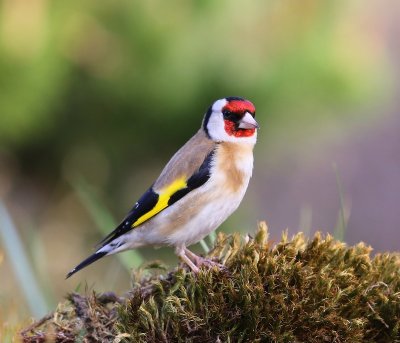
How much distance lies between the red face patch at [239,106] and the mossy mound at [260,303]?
1.07 metres

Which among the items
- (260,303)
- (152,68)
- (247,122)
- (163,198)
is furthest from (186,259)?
(152,68)

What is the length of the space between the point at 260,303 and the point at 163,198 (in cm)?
118

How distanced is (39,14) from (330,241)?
4.41 m

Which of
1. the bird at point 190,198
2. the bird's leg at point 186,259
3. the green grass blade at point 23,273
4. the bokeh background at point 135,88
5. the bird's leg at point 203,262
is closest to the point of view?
the bird's leg at point 203,262

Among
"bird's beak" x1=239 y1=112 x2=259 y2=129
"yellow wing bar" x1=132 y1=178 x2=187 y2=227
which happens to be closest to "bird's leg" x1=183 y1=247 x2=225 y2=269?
"yellow wing bar" x1=132 y1=178 x2=187 y2=227

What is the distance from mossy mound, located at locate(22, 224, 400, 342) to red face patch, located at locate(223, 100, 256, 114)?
1071mm

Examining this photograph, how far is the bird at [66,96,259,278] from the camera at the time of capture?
3379 millimetres

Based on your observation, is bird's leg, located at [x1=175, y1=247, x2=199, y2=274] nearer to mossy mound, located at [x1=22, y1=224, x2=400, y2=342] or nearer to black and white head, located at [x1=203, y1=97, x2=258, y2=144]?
mossy mound, located at [x1=22, y1=224, x2=400, y2=342]


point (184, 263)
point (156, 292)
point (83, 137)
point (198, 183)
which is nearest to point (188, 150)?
point (198, 183)

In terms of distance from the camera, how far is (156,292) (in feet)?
8.37

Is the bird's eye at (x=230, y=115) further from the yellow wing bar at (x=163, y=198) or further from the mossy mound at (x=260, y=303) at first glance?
the mossy mound at (x=260, y=303)

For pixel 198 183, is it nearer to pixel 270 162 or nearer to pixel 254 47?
pixel 254 47

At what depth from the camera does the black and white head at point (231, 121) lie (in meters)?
3.60

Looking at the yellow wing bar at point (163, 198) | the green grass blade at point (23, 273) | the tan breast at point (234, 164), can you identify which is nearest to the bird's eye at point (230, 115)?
the tan breast at point (234, 164)
